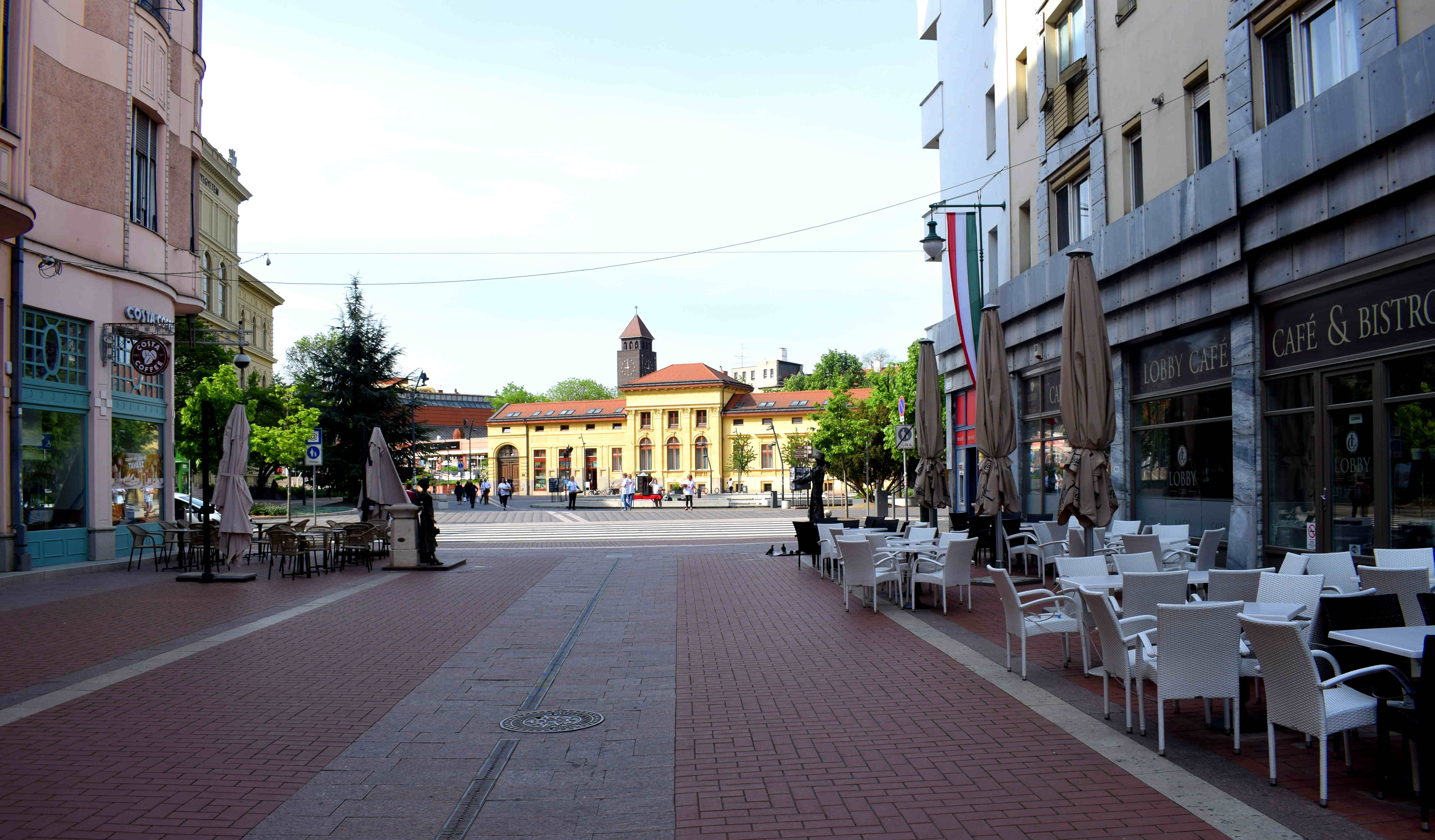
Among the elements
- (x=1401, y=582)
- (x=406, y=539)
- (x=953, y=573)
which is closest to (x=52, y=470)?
(x=406, y=539)

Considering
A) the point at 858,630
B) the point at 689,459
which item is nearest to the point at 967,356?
the point at 858,630

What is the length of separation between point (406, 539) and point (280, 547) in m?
2.13

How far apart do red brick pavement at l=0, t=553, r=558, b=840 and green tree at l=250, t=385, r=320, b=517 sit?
112 ft

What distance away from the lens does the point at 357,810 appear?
4734 millimetres

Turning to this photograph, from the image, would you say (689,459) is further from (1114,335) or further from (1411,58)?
(1411,58)

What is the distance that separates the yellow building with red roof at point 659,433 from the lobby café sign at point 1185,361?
224 ft

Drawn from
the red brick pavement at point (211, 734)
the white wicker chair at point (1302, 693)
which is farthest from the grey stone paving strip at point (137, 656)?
the white wicker chair at point (1302, 693)

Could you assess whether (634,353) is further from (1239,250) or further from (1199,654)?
(1199,654)

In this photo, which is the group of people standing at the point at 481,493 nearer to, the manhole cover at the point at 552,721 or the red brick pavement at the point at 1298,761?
the manhole cover at the point at 552,721

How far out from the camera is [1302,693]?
4.74 m

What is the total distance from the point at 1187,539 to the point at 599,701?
801cm

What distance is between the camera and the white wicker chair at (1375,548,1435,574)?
24.8 feet

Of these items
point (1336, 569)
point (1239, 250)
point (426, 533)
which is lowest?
point (426, 533)

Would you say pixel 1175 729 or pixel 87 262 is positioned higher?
pixel 87 262
